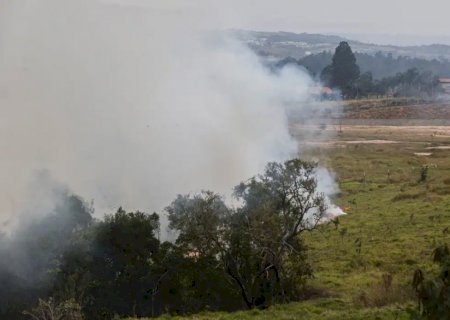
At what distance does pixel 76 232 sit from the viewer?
727 inches

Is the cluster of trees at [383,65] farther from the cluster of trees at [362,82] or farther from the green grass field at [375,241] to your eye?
the green grass field at [375,241]

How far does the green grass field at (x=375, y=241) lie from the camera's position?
15.4 m

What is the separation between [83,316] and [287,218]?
6.29 metres

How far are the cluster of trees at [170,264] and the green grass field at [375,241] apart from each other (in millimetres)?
1620

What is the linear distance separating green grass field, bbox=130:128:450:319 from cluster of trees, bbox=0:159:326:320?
5.32 ft

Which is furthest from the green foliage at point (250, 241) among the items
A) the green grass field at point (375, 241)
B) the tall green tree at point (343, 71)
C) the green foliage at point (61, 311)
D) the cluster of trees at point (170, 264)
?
the tall green tree at point (343, 71)

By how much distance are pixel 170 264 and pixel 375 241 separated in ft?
32.9

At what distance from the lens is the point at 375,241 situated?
2466cm

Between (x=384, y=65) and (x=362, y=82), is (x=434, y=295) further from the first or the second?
(x=384, y=65)

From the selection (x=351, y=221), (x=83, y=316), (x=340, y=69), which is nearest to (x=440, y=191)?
(x=351, y=221)

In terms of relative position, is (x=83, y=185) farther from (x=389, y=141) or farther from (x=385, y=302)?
(x=389, y=141)

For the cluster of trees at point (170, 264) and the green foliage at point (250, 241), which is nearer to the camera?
the cluster of trees at point (170, 264)

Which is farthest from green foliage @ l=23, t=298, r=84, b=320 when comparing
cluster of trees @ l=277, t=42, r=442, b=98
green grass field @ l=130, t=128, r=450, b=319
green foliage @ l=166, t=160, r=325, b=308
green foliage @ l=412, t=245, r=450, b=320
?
cluster of trees @ l=277, t=42, r=442, b=98

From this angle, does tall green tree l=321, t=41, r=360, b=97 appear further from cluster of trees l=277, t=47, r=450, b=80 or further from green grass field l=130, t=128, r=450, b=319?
green grass field l=130, t=128, r=450, b=319
